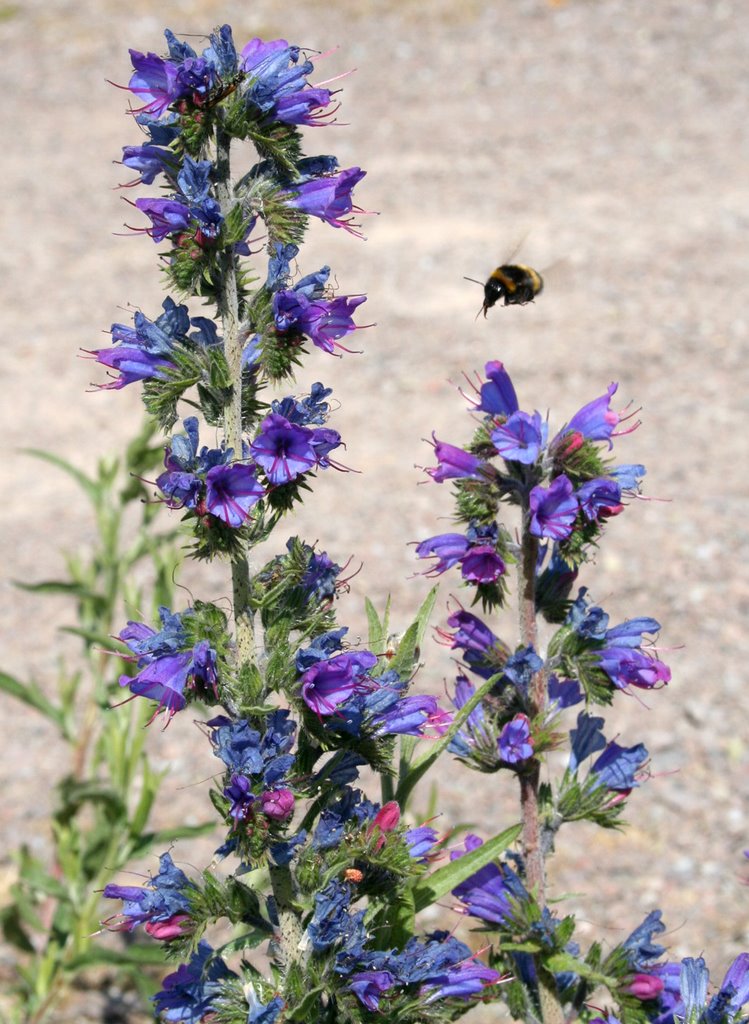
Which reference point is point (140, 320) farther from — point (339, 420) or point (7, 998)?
point (339, 420)

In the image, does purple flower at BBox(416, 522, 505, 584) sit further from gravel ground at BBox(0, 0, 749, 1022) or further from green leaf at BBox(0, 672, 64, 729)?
green leaf at BBox(0, 672, 64, 729)

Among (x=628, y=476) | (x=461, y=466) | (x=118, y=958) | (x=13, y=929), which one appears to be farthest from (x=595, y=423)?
(x=13, y=929)

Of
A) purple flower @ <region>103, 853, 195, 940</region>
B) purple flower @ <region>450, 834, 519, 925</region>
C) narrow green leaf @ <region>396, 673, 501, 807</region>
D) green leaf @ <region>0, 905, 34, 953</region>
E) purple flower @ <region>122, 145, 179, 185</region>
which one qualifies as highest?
purple flower @ <region>122, 145, 179, 185</region>

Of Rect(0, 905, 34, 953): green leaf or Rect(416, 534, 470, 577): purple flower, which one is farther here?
Rect(0, 905, 34, 953): green leaf

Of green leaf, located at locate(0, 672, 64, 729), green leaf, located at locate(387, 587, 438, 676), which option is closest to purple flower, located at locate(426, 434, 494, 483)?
green leaf, located at locate(387, 587, 438, 676)

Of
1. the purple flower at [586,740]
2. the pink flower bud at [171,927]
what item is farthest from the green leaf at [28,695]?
the purple flower at [586,740]

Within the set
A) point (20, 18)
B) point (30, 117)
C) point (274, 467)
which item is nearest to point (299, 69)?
point (274, 467)

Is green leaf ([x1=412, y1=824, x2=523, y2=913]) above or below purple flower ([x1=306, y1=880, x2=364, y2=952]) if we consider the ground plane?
above
